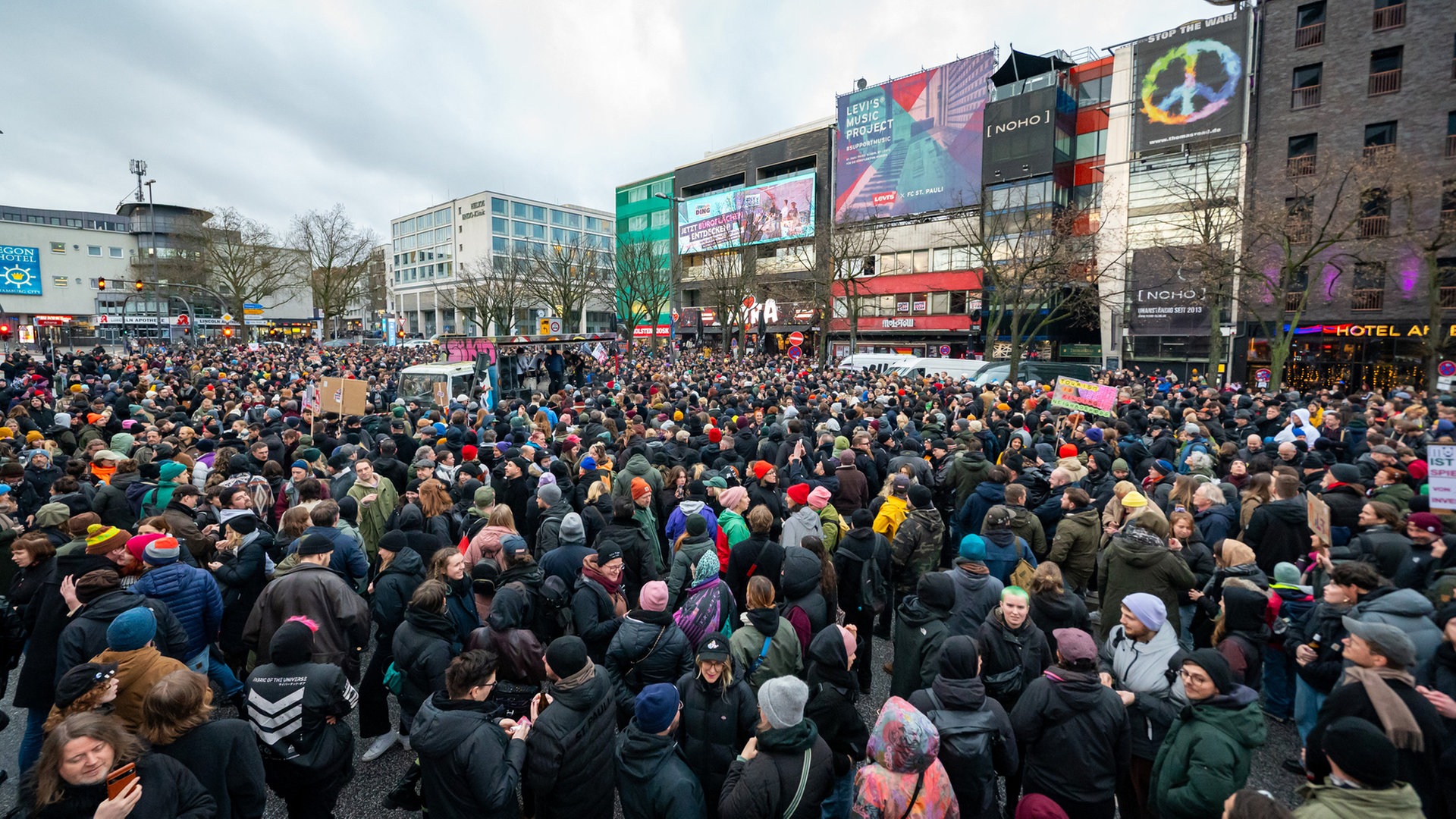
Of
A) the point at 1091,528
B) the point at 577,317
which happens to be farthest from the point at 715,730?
the point at 577,317

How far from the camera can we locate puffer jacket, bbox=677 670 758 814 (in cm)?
337

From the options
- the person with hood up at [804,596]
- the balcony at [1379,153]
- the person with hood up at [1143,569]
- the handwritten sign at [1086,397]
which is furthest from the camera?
the balcony at [1379,153]

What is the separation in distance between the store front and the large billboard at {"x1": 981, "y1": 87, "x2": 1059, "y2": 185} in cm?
1612

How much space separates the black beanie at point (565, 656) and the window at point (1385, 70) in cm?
4114

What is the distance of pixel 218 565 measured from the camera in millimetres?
5113

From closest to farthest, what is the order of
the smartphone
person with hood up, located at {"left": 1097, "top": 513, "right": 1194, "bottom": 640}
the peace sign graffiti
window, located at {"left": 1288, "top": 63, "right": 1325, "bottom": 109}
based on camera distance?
the smartphone
person with hood up, located at {"left": 1097, "top": 513, "right": 1194, "bottom": 640}
window, located at {"left": 1288, "top": 63, "right": 1325, "bottom": 109}
the peace sign graffiti

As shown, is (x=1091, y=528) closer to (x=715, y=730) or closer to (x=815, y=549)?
(x=815, y=549)

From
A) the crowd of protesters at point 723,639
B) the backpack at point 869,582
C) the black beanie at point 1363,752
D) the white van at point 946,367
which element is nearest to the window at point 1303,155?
the white van at point 946,367

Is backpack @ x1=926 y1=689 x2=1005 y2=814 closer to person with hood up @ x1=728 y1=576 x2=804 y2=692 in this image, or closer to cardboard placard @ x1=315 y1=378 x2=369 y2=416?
person with hood up @ x1=728 y1=576 x2=804 y2=692

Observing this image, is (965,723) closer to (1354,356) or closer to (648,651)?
(648,651)

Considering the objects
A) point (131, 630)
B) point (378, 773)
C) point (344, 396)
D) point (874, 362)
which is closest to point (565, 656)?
point (131, 630)

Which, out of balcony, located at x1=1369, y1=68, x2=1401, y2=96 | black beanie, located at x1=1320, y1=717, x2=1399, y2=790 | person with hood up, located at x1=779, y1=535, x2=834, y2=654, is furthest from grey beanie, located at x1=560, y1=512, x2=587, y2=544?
balcony, located at x1=1369, y1=68, x2=1401, y2=96

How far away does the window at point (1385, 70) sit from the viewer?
27.5 metres

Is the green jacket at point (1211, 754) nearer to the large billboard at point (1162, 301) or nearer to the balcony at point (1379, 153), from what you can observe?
the balcony at point (1379, 153)
